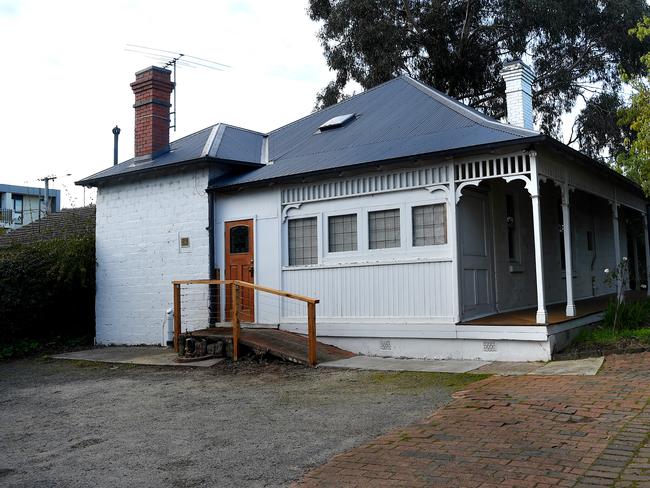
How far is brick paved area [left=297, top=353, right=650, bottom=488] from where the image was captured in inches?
177

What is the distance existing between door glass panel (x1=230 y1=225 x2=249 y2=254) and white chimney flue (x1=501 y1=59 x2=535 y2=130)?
6.14m

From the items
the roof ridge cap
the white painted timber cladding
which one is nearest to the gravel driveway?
the white painted timber cladding

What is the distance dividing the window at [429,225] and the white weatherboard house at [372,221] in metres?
0.02

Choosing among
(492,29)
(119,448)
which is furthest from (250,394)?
(492,29)

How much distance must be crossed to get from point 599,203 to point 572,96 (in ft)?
34.4

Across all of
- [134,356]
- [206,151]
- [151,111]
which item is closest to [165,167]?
[206,151]

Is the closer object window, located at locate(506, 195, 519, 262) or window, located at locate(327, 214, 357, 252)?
window, located at locate(327, 214, 357, 252)

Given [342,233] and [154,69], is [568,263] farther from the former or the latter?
[154,69]

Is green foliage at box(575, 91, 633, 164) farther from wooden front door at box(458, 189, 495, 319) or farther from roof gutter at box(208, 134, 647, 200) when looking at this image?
wooden front door at box(458, 189, 495, 319)

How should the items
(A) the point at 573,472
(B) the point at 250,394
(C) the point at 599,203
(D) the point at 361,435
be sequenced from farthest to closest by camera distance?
1. (C) the point at 599,203
2. (B) the point at 250,394
3. (D) the point at 361,435
4. (A) the point at 573,472

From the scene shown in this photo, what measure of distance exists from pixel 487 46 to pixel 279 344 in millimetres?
20676

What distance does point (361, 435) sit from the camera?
595 centimetres

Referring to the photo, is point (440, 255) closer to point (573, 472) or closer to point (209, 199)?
point (209, 199)

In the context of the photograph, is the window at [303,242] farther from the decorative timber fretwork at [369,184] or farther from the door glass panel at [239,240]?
the door glass panel at [239,240]
